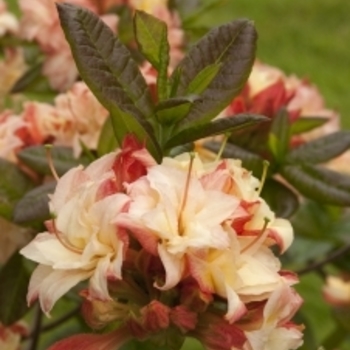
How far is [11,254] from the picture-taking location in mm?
1053

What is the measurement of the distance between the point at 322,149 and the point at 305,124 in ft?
Answer: 0.29

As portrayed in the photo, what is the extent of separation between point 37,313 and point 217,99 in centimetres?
43

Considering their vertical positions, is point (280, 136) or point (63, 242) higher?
point (63, 242)

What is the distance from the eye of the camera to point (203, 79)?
2.69ft

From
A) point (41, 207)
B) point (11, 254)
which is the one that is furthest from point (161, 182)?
point (11, 254)

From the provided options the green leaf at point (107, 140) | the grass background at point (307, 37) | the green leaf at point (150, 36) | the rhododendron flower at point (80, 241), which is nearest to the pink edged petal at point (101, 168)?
the rhododendron flower at point (80, 241)

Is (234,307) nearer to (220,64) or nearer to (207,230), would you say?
(207,230)

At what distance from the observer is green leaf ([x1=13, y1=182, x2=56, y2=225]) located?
92cm

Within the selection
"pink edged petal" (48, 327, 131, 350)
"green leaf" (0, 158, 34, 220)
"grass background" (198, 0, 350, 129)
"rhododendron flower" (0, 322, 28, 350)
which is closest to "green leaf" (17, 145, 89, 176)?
"green leaf" (0, 158, 34, 220)

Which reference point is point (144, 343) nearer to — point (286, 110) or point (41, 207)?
point (41, 207)

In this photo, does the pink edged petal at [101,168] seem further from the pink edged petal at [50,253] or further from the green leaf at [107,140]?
the green leaf at [107,140]

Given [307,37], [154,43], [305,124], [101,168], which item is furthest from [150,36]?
[307,37]

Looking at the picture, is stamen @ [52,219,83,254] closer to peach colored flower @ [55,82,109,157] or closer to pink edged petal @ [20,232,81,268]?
pink edged petal @ [20,232,81,268]

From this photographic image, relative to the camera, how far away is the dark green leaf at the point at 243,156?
1020 millimetres
